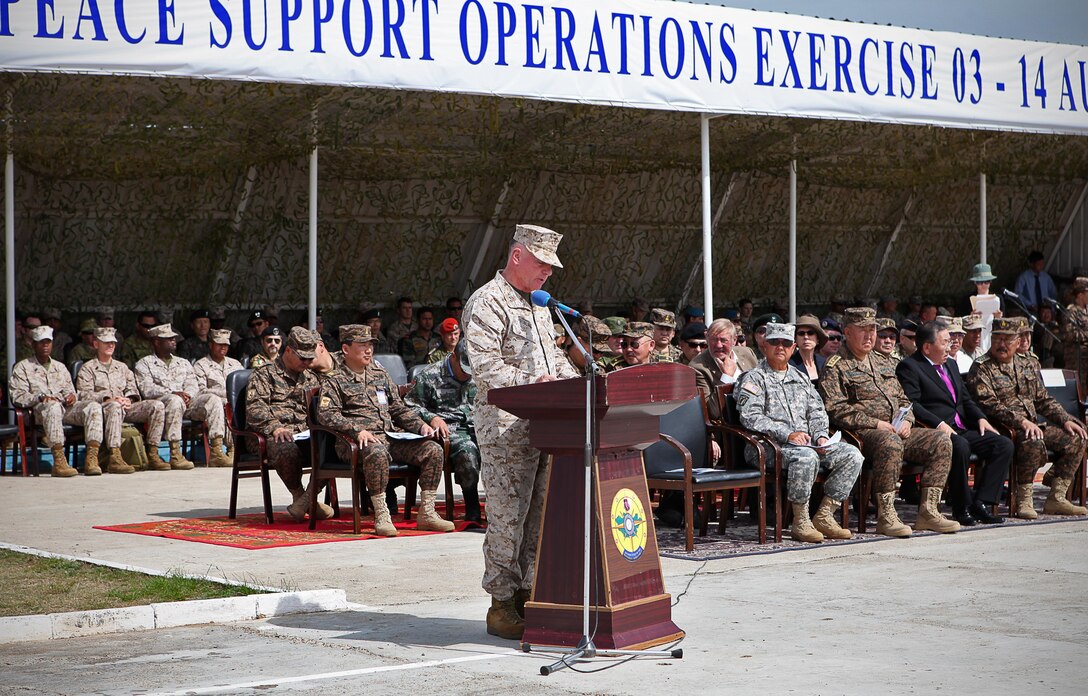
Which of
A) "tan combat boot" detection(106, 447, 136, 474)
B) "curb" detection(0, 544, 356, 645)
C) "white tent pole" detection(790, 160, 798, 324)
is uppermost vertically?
"white tent pole" detection(790, 160, 798, 324)

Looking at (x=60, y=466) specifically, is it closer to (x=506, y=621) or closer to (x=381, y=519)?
(x=381, y=519)

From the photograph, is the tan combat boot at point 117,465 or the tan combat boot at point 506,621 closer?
the tan combat boot at point 506,621

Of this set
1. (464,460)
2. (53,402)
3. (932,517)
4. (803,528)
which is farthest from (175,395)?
(932,517)

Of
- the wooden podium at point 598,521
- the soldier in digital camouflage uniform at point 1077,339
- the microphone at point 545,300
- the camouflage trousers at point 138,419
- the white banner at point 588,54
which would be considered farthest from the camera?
the soldier in digital camouflage uniform at point 1077,339

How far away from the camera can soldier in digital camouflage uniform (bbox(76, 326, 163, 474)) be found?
13.0 m

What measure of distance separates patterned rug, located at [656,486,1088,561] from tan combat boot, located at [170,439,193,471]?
5597 millimetres

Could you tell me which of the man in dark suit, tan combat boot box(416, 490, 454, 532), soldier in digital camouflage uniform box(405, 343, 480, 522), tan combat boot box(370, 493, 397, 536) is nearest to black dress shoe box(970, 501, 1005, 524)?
the man in dark suit

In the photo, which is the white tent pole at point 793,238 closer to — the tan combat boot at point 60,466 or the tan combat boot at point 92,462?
the tan combat boot at point 92,462

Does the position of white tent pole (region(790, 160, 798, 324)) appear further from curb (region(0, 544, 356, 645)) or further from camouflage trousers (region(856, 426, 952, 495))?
curb (region(0, 544, 356, 645))

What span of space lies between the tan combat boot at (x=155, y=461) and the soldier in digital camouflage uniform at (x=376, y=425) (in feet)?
14.2

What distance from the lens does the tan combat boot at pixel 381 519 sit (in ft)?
29.7

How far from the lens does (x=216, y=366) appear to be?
14.5m

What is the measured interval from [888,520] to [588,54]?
5.35m

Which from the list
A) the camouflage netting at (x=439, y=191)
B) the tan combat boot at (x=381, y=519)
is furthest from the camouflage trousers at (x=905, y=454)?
the camouflage netting at (x=439, y=191)
